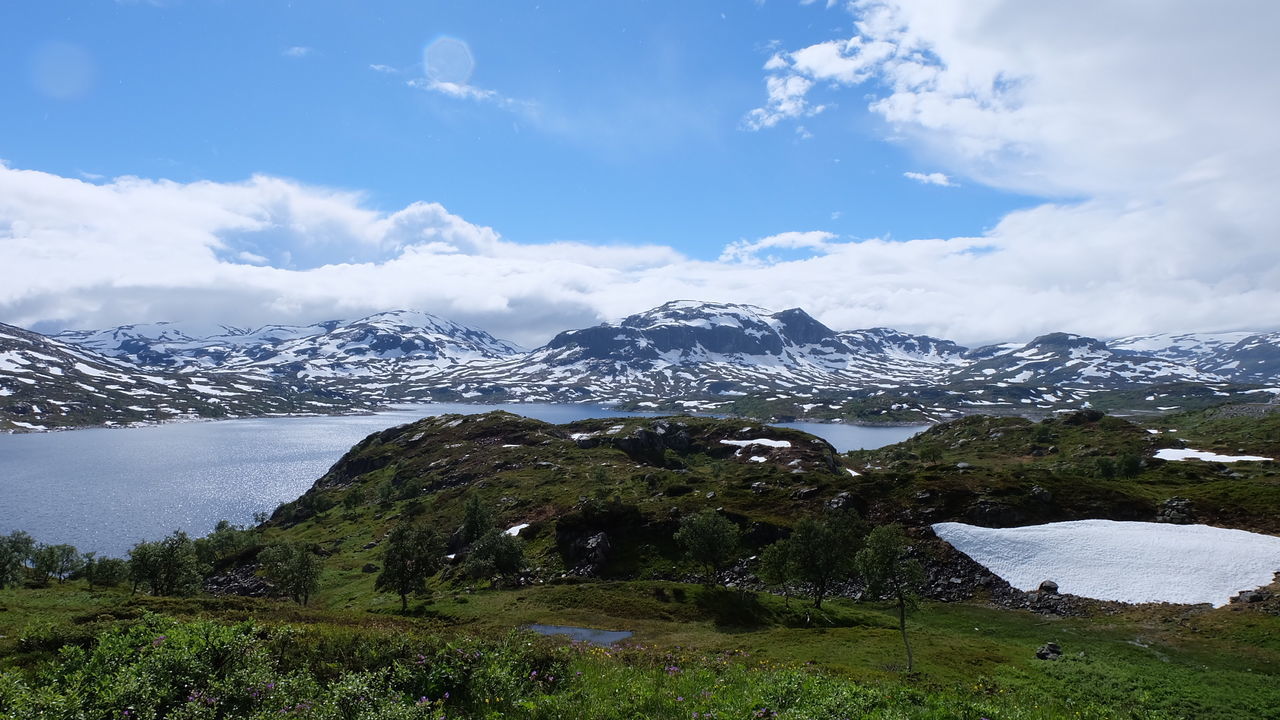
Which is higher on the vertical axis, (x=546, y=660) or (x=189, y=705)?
(x=189, y=705)

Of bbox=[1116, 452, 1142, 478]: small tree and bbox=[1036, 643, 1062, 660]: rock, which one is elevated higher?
bbox=[1116, 452, 1142, 478]: small tree

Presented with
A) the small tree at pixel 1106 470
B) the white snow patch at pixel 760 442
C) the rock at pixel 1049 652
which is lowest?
the white snow patch at pixel 760 442

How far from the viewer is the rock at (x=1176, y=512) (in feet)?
252

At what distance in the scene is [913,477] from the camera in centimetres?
9531

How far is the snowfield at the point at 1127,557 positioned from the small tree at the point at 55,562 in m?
139

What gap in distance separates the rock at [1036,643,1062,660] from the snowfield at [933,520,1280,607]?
21.4 m

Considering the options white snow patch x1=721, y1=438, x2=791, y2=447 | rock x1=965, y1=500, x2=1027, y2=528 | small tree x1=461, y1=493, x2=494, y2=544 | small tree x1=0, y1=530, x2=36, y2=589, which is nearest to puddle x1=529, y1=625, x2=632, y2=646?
small tree x1=461, y1=493, x2=494, y2=544

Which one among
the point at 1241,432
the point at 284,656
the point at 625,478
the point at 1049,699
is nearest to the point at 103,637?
the point at 284,656

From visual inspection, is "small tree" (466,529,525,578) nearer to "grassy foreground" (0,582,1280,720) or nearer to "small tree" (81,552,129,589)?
"grassy foreground" (0,582,1280,720)

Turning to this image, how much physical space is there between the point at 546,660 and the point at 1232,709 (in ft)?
138

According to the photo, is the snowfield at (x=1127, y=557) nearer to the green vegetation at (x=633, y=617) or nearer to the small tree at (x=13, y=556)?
the green vegetation at (x=633, y=617)

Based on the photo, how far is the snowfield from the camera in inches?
2356

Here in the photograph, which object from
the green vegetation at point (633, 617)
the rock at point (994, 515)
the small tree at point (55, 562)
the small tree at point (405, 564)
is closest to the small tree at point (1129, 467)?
the green vegetation at point (633, 617)

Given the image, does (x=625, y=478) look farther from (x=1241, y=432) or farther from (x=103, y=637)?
(x=1241, y=432)
